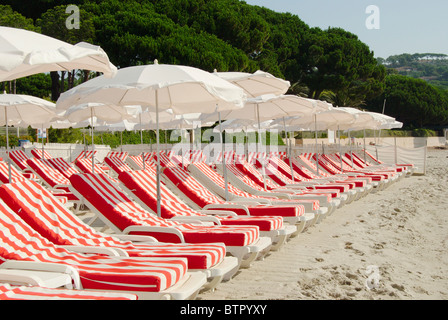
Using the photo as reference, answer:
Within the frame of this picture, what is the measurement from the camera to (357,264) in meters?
5.18

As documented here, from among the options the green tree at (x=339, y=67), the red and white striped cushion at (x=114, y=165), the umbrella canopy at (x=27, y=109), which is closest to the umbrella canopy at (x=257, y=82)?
the umbrella canopy at (x=27, y=109)

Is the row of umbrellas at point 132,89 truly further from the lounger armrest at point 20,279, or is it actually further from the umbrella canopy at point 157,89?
the lounger armrest at point 20,279

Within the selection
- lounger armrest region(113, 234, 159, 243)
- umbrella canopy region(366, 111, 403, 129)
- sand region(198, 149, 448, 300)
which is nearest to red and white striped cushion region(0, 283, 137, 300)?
sand region(198, 149, 448, 300)

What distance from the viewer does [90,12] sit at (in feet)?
94.9

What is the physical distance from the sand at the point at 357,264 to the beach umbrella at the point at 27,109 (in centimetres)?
505

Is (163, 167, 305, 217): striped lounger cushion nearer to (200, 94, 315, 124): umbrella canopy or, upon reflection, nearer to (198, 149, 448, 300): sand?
(198, 149, 448, 300): sand

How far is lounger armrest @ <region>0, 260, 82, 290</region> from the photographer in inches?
123

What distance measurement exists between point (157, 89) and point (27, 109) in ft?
15.6

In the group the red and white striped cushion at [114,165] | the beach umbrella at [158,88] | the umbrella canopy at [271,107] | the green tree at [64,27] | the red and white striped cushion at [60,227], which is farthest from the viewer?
the green tree at [64,27]

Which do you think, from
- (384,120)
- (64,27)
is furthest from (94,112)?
(64,27)

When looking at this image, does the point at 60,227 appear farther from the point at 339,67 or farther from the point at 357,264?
the point at 339,67

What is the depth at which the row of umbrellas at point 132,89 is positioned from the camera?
138 inches
